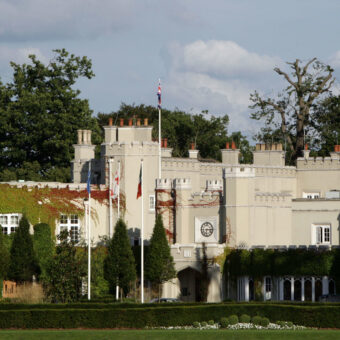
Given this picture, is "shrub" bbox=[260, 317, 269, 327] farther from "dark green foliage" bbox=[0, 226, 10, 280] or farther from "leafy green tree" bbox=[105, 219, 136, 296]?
"dark green foliage" bbox=[0, 226, 10, 280]

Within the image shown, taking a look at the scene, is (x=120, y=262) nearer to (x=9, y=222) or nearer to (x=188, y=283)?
(x=188, y=283)

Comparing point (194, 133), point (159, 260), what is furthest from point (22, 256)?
point (194, 133)

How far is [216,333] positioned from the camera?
165 feet

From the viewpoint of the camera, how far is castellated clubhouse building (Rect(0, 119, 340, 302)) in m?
69.9

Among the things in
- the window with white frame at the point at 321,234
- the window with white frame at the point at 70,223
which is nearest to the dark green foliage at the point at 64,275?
the window with white frame at the point at 70,223

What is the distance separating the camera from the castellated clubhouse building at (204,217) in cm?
6988

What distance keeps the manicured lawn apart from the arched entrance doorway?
68.7ft

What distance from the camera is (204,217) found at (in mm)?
73125

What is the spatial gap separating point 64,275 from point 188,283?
10.2m

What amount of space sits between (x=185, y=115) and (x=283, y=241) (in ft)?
149

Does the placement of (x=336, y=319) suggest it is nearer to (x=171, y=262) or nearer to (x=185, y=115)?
(x=171, y=262)

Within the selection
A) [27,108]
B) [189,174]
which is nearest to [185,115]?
[27,108]

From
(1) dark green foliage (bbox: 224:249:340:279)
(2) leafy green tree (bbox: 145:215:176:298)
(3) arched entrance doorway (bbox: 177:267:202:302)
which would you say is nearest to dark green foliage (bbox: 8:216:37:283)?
(2) leafy green tree (bbox: 145:215:176:298)

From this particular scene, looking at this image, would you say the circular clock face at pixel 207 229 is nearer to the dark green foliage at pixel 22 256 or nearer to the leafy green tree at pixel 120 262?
the leafy green tree at pixel 120 262
